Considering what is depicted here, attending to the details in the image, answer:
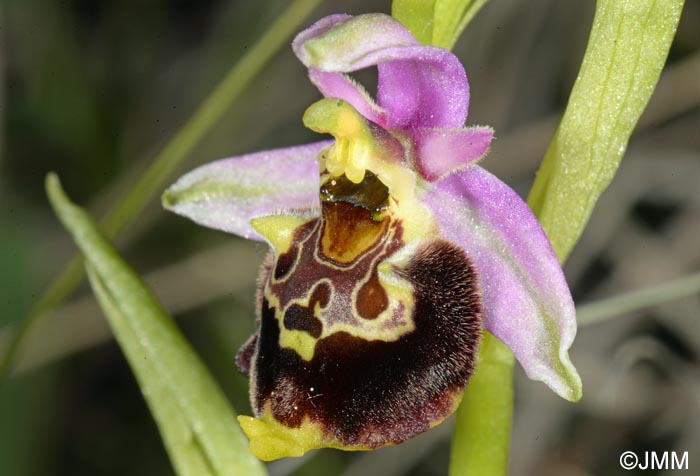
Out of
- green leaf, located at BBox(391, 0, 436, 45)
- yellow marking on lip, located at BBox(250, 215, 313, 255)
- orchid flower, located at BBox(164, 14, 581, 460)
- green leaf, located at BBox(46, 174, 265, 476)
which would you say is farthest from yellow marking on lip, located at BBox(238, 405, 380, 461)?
green leaf, located at BBox(391, 0, 436, 45)

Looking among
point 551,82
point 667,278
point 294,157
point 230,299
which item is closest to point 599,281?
point 667,278

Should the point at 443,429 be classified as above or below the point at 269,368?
below

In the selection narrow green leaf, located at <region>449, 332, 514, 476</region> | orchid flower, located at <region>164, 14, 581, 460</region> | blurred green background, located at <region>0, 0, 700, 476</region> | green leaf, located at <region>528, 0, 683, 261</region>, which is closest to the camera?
orchid flower, located at <region>164, 14, 581, 460</region>

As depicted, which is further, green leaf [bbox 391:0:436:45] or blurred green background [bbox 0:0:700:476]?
blurred green background [bbox 0:0:700:476]

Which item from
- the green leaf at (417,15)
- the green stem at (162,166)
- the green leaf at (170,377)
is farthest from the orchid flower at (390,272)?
Answer: the green stem at (162,166)

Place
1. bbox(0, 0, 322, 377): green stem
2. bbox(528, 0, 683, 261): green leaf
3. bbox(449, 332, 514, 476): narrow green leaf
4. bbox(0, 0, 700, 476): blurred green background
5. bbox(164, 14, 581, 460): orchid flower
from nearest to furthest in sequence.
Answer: bbox(164, 14, 581, 460): orchid flower, bbox(528, 0, 683, 261): green leaf, bbox(449, 332, 514, 476): narrow green leaf, bbox(0, 0, 322, 377): green stem, bbox(0, 0, 700, 476): blurred green background

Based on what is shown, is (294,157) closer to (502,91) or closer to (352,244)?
(352,244)

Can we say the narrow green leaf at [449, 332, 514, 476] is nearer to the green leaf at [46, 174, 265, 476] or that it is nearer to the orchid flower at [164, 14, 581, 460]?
the orchid flower at [164, 14, 581, 460]

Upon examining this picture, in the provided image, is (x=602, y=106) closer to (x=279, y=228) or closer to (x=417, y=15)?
(x=417, y=15)
